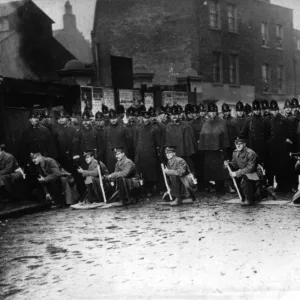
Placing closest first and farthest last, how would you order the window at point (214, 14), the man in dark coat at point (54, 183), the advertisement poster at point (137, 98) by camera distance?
the man in dark coat at point (54, 183) → the advertisement poster at point (137, 98) → the window at point (214, 14)

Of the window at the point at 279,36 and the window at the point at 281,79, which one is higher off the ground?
the window at the point at 279,36

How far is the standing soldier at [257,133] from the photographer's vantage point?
13.8 metres

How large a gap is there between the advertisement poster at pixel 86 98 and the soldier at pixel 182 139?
3.92 m

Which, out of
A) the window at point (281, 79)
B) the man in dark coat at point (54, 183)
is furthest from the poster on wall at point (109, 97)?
the window at point (281, 79)

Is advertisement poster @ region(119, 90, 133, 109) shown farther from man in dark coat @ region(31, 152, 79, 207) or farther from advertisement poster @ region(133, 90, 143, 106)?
man in dark coat @ region(31, 152, 79, 207)

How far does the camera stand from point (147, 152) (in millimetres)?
14109

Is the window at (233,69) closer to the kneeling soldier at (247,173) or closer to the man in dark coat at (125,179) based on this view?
the man in dark coat at (125,179)

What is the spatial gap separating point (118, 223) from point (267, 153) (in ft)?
18.1

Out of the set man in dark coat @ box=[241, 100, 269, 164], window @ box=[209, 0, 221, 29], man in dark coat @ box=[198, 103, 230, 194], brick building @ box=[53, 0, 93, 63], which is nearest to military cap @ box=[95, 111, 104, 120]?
man in dark coat @ box=[198, 103, 230, 194]

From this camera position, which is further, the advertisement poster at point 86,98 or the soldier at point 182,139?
the advertisement poster at point 86,98

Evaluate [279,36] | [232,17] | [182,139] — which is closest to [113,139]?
[182,139]

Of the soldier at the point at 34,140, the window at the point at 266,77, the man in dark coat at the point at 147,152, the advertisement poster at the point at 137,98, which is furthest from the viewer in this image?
the window at the point at 266,77

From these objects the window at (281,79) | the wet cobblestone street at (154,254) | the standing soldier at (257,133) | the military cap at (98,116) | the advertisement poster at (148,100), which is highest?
the window at (281,79)

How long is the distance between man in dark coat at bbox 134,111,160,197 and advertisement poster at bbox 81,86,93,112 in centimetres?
353
